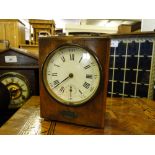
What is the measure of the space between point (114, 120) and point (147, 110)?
0.21 metres

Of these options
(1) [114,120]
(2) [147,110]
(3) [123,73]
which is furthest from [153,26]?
(1) [114,120]

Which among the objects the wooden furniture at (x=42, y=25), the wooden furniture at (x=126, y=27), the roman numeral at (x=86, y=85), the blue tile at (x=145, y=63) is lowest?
the roman numeral at (x=86, y=85)

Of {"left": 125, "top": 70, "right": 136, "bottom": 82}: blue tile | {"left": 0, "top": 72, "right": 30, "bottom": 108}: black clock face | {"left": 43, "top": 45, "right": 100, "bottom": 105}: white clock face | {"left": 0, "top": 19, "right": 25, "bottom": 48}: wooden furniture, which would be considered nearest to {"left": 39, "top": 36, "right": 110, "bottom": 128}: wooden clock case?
{"left": 43, "top": 45, "right": 100, "bottom": 105}: white clock face

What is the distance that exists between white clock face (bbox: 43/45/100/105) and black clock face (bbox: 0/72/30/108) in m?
0.32

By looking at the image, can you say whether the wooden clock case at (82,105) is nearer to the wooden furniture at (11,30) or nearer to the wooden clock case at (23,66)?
the wooden clock case at (23,66)

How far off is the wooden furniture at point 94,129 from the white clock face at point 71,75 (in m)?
0.10

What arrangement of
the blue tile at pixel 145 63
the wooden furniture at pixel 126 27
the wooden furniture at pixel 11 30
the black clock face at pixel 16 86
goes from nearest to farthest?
the black clock face at pixel 16 86
the blue tile at pixel 145 63
the wooden furniture at pixel 126 27
the wooden furniture at pixel 11 30

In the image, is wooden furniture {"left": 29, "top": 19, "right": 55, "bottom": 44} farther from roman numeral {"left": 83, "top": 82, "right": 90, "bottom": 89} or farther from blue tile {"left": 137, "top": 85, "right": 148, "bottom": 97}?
roman numeral {"left": 83, "top": 82, "right": 90, "bottom": 89}

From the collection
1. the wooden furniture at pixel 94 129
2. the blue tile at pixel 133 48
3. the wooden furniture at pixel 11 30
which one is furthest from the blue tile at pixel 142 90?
the wooden furniture at pixel 11 30

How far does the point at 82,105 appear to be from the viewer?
55 centimetres

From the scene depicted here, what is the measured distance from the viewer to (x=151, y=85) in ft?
3.99

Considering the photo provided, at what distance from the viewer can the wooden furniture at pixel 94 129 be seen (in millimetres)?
519

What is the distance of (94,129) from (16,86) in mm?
510

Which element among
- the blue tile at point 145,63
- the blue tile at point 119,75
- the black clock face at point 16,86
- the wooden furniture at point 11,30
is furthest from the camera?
the wooden furniture at point 11,30
